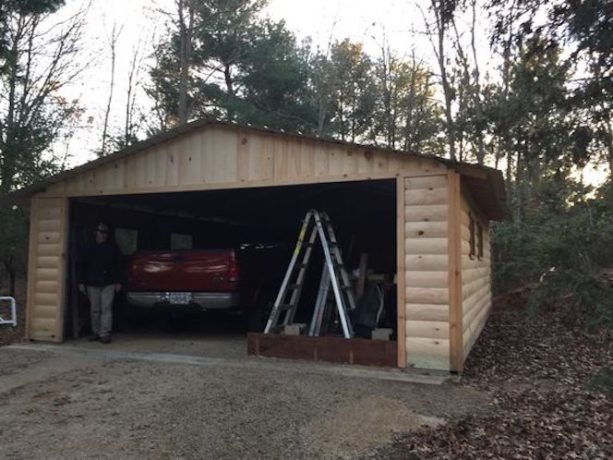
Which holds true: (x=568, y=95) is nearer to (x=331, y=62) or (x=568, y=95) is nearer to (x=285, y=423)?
(x=285, y=423)

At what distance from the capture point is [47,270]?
997 cm

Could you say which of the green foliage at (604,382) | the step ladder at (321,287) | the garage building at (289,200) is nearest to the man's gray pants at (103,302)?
the garage building at (289,200)

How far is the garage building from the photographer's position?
737cm

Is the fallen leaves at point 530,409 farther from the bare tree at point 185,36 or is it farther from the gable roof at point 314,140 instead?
the bare tree at point 185,36

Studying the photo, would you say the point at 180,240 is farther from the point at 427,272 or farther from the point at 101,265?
the point at 427,272

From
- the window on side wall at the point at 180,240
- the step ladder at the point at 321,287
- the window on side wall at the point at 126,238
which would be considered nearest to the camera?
the step ladder at the point at 321,287

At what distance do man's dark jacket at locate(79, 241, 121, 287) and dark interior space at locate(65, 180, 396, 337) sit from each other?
47 cm

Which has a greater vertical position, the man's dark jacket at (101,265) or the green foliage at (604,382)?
the man's dark jacket at (101,265)

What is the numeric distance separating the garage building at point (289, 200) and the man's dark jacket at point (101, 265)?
1.60ft

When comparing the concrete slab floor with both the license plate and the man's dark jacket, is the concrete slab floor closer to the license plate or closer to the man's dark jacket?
the license plate

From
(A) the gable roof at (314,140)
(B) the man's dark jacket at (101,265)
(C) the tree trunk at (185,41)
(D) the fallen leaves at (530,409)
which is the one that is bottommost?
(D) the fallen leaves at (530,409)

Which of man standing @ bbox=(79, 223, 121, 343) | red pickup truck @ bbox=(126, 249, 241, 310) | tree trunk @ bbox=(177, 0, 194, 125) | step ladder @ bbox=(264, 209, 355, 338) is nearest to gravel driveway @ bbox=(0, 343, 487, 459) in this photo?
step ladder @ bbox=(264, 209, 355, 338)

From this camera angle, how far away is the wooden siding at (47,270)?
983cm

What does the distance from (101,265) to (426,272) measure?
5466 millimetres
